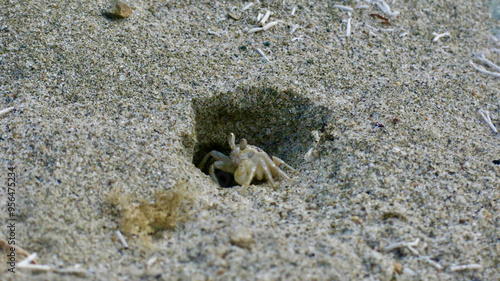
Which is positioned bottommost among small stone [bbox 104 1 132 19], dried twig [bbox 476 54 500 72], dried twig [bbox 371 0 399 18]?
dried twig [bbox 476 54 500 72]

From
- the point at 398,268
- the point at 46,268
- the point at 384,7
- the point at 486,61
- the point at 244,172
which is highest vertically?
the point at 384,7

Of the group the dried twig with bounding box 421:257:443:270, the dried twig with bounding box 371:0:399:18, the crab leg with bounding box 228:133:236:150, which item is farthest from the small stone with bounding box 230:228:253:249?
the dried twig with bounding box 371:0:399:18

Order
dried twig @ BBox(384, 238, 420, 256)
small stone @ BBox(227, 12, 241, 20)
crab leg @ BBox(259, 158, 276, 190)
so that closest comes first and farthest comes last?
dried twig @ BBox(384, 238, 420, 256)
crab leg @ BBox(259, 158, 276, 190)
small stone @ BBox(227, 12, 241, 20)

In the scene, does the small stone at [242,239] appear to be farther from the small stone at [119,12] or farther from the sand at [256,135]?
the small stone at [119,12]

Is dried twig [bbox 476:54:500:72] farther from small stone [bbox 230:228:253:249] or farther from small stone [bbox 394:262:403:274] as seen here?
small stone [bbox 230:228:253:249]

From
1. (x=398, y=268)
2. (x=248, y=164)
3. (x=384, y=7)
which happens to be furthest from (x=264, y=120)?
(x=384, y=7)

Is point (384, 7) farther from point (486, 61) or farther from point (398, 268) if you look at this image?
point (398, 268)
